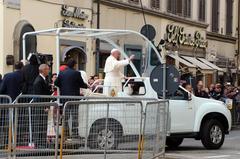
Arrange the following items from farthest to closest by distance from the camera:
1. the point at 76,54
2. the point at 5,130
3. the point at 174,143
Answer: the point at 76,54 → the point at 174,143 → the point at 5,130

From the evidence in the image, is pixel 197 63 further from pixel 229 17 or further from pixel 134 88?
pixel 134 88

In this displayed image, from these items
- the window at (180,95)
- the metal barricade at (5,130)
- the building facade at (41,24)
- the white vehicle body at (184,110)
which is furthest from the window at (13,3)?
the metal barricade at (5,130)

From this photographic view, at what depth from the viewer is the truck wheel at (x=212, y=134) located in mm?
14753

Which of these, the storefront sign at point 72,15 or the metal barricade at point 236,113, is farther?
the metal barricade at point 236,113

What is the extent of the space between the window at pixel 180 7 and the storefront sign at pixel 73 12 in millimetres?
9572

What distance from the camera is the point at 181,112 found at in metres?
14.2

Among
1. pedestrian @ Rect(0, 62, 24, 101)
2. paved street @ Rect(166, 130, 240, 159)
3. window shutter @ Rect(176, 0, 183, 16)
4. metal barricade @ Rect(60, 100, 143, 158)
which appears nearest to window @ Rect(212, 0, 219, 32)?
window shutter @ Rect(176, 0, 183, 16)

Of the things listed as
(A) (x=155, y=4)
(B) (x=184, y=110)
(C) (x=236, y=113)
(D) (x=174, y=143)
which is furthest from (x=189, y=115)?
(A) (x=155, y=4)

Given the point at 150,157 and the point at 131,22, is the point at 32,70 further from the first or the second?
the point at 131,22

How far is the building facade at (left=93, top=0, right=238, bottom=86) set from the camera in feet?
90.8

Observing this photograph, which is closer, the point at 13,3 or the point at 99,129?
the point at 99,129

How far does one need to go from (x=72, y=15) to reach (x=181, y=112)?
10.6 m

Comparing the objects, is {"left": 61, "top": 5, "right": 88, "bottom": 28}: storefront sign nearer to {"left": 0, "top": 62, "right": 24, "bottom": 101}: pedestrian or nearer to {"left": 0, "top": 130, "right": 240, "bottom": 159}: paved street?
{"left": 0, "top": 130, "right": 240, "bottom": 159}: paved street

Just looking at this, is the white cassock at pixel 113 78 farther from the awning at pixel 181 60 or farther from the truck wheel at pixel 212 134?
the awning at pixel 181 60
